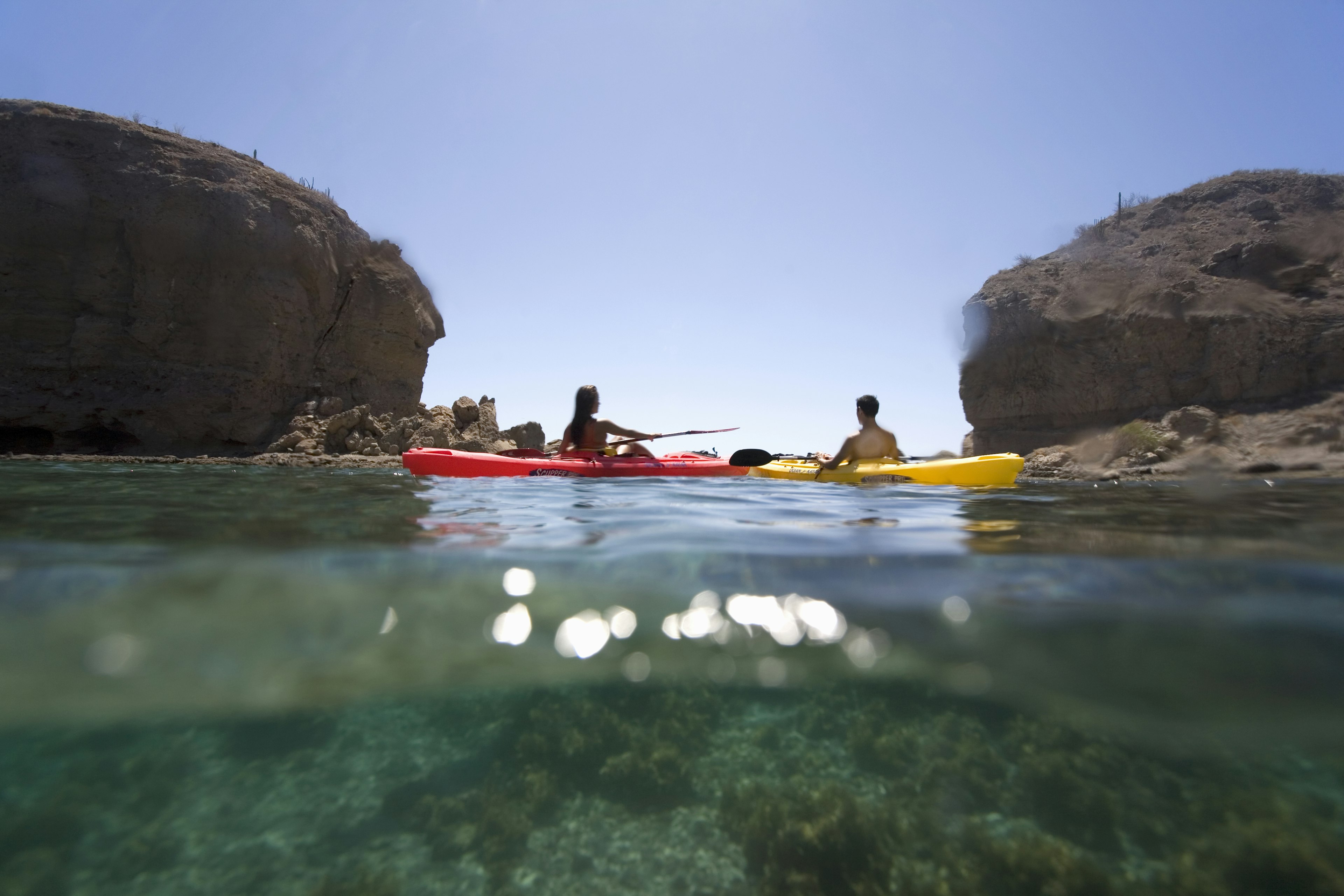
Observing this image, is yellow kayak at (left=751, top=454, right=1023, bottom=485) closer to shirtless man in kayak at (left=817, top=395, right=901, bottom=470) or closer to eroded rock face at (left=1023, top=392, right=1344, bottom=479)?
shirtless man in kayak at (left=817, top=395, right=901, bottom=470)

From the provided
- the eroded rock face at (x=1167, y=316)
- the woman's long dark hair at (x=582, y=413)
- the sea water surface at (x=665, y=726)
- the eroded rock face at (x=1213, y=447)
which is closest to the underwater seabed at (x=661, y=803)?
the sea water surface at (x=665, y=726)

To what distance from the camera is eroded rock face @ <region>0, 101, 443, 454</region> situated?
14641mm

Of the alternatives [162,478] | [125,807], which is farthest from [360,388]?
[125,807]

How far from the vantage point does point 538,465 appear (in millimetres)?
7164

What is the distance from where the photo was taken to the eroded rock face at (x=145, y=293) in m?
14.6

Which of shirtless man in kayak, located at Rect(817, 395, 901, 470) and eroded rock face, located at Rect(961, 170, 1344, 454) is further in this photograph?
eroded rock face, located at Rect(961, 170, 1344, 454)

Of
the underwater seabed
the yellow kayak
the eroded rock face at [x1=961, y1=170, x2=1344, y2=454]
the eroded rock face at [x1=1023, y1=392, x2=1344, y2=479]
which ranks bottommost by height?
the underwater seabed

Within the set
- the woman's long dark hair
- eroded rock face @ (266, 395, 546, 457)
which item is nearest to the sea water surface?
the woman's long dark hair

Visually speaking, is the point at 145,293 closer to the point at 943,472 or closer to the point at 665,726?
the point at 943,472

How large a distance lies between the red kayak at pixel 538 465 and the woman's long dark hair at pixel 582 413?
367 mm

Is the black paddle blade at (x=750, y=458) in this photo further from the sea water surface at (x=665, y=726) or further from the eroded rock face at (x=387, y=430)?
the eroded rock face at (x=387, y=430)

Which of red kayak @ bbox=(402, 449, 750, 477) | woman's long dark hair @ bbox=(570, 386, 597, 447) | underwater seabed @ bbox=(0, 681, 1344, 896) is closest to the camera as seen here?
underwater seabed @ bbox=(0, 681, 1344, 896)

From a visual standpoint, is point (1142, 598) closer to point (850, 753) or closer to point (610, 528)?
point (850, 753)

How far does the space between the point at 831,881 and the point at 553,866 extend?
0.48 m
